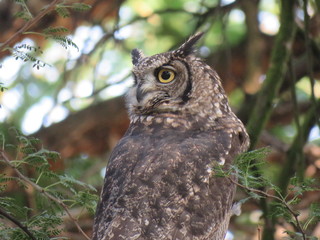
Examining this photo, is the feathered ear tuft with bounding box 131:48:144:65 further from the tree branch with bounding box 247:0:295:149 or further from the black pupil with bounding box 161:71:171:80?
the tree branch with bounding box 247:0:295:149

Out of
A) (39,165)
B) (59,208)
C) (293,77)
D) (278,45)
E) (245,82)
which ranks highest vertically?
(39,165)

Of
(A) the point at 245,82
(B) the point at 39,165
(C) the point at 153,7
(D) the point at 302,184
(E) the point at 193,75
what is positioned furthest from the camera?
(C) the point at 153,7

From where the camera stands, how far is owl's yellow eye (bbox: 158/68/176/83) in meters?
3.89

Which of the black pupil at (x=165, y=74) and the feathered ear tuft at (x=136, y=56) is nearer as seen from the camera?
the black pupil at (x=165, y=74)

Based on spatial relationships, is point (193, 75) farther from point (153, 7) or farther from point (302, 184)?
point (153, 7)

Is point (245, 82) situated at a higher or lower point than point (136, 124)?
lower

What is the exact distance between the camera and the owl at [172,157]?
3.22 metres

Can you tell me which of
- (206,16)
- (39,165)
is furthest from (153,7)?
(39,165)

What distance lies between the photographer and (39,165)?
2893 millimetres

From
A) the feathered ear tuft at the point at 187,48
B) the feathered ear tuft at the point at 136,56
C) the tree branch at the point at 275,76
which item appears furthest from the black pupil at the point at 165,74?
the tree branch at the point at 275,76

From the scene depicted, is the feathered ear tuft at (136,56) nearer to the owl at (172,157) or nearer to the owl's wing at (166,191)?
the owl at (172,157)

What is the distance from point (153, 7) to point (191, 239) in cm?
412

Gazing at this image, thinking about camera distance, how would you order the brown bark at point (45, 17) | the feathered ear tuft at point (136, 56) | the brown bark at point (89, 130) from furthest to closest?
the brown bark at point (89, 130), the brown bark at point (45, 17), the feathered ear tuft at point (136, 56)

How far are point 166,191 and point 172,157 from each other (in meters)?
0.20
